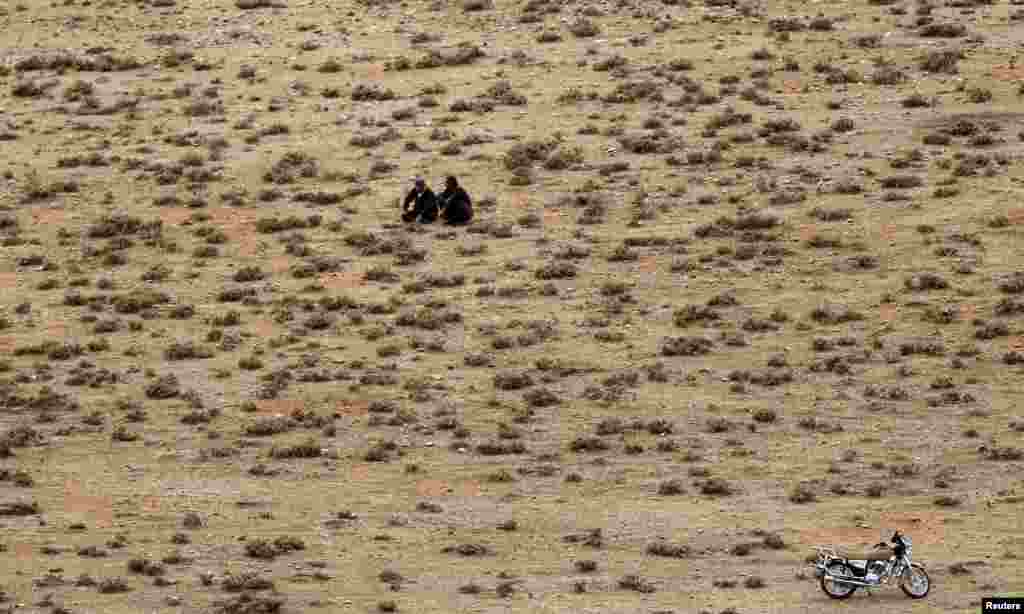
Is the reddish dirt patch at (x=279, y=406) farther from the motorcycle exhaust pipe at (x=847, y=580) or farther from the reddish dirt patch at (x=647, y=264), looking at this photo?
the motorcycle exhaust pipe at (x=847, y=580)

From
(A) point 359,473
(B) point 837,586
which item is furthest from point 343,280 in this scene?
(B) point 837,586

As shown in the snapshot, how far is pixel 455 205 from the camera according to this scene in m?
59.3

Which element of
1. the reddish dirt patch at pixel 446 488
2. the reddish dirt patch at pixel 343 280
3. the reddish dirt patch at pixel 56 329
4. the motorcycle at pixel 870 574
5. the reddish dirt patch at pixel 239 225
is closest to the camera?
the motorcycle at pixel 870 574

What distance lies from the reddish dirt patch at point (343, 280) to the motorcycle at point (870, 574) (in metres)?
22.2

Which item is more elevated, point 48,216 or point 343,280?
point 48,216

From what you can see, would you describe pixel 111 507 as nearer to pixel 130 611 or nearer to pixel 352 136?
pixel 130 611

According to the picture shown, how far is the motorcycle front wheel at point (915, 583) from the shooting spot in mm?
35219

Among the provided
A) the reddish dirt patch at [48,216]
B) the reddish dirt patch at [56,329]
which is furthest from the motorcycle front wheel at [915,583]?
the reddish dirt patch at [48,216]

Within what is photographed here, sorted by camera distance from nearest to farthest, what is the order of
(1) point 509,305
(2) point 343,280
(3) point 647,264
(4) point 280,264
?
(1) point 509,305
(2) point 343,280
(3) point 647,264
(4) point 280,264

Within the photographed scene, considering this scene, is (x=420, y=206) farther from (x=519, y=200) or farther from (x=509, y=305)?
(x=509, y=305)

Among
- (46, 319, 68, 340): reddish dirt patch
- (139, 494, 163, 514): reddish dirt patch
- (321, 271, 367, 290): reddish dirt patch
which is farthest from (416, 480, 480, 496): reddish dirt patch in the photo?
(321, 271, 367, 290): reddish dirt patch

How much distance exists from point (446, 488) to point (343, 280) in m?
14.6

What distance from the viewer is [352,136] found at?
68.0 meters

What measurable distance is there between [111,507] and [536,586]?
28.1 ft
